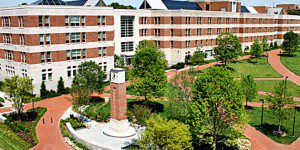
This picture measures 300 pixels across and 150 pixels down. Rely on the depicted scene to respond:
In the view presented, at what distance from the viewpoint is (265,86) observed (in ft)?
168

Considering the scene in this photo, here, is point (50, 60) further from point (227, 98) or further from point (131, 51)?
point (227, 98)

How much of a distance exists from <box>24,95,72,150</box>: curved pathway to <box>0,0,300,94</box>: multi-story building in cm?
481

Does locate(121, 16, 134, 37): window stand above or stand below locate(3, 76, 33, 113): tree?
above

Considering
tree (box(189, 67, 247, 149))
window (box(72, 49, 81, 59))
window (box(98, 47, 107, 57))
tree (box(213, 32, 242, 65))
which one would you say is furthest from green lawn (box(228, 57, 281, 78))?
tree (box(189, 67, 247, 149))

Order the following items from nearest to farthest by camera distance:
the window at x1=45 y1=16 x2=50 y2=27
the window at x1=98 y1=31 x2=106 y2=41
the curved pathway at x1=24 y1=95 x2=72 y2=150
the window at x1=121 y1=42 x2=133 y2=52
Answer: the curved pathway at x1=24 y1=95 x2=72 y2=150 < the window at x1=45 y1=16 x2=50 y2=27 < the window at x1=98 y1=31 x2=106 y2=41 < the window at x1=121 y1=42 x2=133 y2=52

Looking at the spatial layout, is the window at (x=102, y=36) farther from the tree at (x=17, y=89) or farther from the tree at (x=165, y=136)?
the tree at (x=165, y=136)

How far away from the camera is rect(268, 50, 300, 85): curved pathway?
5691 centimetres

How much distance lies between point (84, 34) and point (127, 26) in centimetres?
1675

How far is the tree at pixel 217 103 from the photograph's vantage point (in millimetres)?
23719

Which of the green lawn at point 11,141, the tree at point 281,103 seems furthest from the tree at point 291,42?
the green lawn at point 11,141

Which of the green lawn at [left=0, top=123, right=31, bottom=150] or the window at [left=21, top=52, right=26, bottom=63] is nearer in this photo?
the green lawn at [left=0, top=123, right=31, bottom=150]

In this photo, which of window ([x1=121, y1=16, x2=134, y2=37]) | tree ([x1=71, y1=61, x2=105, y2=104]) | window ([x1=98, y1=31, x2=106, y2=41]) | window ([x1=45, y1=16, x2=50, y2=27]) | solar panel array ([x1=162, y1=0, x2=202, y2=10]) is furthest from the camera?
solar panel array ([x1=162, y1=0, x2=202, y2=10])

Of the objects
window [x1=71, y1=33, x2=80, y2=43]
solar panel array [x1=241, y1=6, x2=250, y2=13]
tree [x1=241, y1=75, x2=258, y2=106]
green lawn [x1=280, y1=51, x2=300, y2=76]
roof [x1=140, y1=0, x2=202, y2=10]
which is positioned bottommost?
tree [x1=241, y1=75, x2=258, y2=106]

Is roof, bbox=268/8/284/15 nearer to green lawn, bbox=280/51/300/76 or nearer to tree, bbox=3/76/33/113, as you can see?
green lawn, bbox=280/51/300/76
